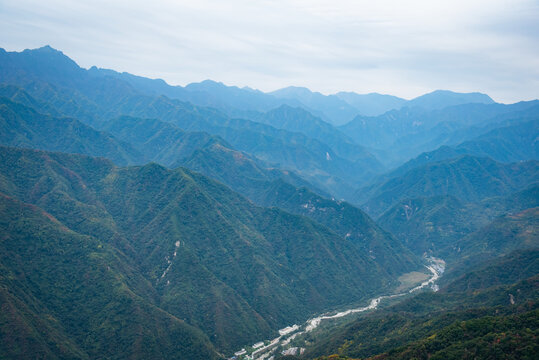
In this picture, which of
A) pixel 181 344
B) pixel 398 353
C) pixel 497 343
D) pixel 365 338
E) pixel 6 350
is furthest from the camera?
pixel 181 344

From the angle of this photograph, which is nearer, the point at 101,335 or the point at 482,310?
the point at 482,310

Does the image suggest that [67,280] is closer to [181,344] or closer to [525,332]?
[181,344]

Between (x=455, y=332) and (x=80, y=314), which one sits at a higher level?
(x=455, y=332)

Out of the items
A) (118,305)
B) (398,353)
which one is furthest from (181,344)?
(398,353)

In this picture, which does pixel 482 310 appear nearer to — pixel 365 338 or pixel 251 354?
pixel 365 338

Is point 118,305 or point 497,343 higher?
point 497,343

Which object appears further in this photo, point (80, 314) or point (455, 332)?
point (80, 314)

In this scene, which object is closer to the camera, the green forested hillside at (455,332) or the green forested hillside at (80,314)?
the green forested hillside at (455,332)

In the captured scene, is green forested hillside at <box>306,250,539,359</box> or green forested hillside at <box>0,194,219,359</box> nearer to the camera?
green forested hillside at <box>306,250,539,359</box>

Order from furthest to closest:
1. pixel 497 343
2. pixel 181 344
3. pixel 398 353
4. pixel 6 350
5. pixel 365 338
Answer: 1. pixel 181 344
2. pixel 365 338
3. pixel 6 350
4. pixel 398 353
5. pixel 497 343

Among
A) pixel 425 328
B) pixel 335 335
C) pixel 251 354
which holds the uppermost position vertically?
pixel 425 328
